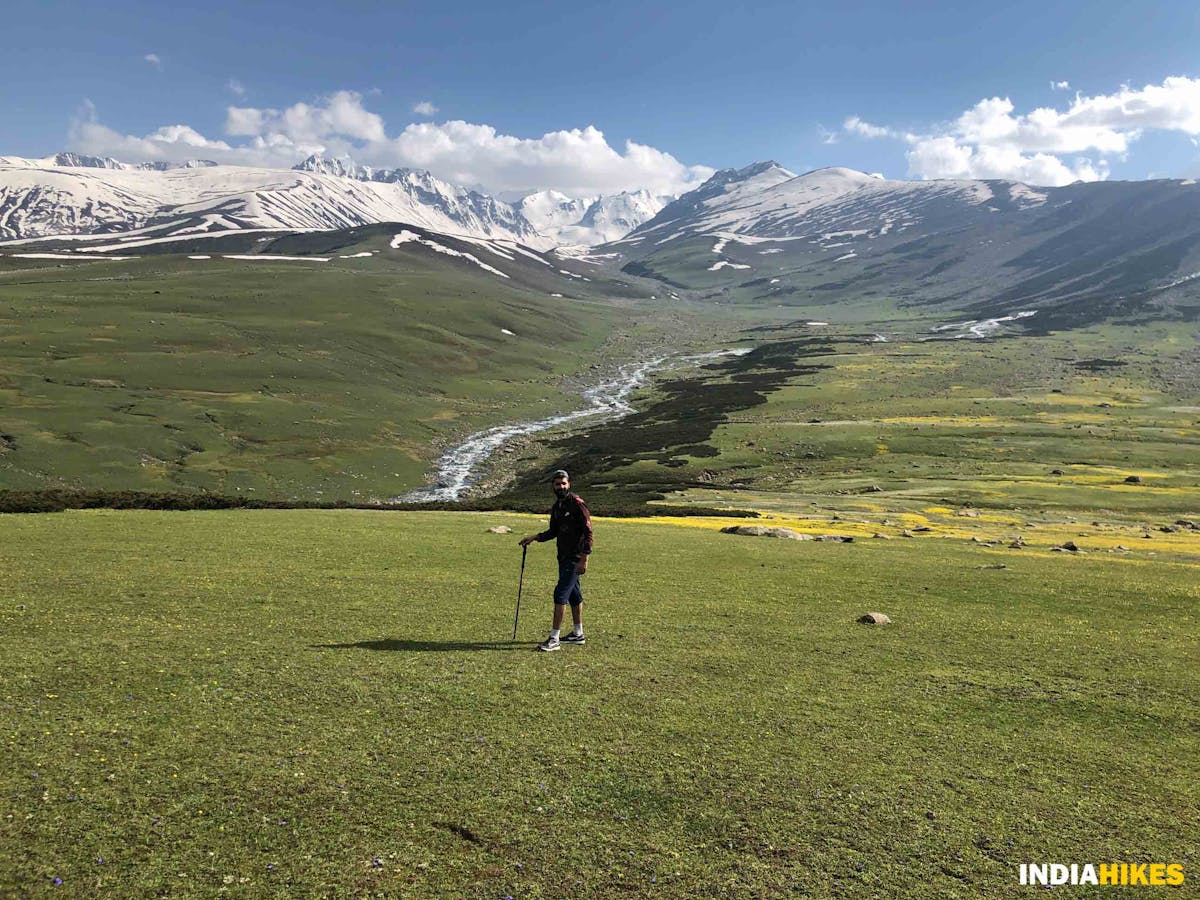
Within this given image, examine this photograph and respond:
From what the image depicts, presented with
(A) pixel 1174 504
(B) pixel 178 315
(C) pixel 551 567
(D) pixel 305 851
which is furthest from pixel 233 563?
(B) pixel 178 315

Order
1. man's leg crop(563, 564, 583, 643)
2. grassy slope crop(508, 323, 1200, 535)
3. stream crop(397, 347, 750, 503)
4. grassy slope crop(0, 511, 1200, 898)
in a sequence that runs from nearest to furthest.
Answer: grassy slope crop(0, 511, 1200, 898)
man's leg crop(563, 564, 583, 643)
grassy slope crop(508, 323, 1200, 535)
stream crop(397, 347, 750, 503)

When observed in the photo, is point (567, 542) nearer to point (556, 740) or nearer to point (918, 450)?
point (556, 740)

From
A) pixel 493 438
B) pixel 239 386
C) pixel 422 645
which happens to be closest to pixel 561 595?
pixel 422 645

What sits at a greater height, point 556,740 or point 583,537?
point 583,537

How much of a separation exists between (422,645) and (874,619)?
1441 centimetres

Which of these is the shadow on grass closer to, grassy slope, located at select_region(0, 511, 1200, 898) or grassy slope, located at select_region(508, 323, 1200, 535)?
grassy slope, located at select_region(0, 511, 1200, 898)

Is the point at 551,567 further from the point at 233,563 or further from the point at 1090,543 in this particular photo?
the point at 1090,543

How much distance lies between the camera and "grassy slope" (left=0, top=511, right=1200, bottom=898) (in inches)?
384

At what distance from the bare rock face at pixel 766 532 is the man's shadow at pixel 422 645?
1109 inches
